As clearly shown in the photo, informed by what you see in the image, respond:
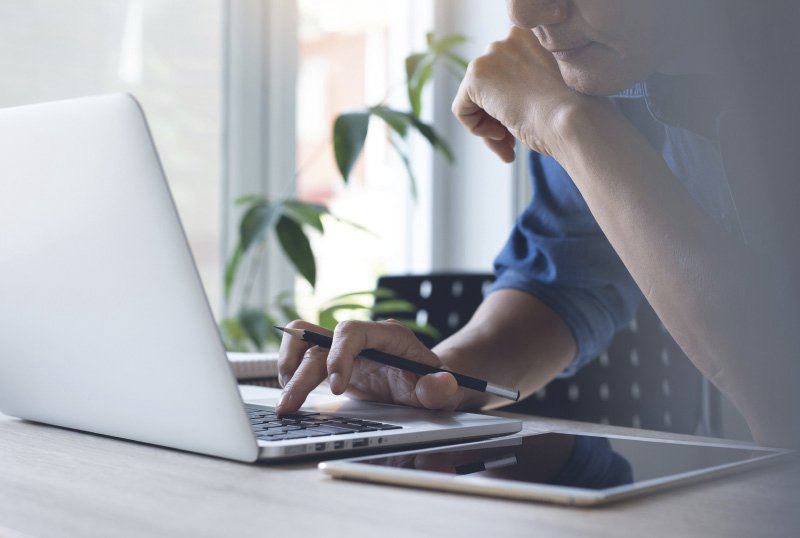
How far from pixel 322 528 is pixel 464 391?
444mm

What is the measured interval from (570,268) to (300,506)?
69cm

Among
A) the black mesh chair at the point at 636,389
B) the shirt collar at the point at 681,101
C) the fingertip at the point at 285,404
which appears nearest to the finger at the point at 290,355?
the fingertip at the point at 285,404

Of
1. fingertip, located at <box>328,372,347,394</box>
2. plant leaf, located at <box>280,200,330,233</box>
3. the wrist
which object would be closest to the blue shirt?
the wrist

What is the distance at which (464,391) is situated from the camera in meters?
0.84

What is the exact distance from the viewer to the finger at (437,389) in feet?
2.42

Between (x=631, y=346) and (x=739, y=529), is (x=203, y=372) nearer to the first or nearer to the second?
(x=739, y=529)

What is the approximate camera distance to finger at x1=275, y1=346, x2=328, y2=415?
2.25 feet

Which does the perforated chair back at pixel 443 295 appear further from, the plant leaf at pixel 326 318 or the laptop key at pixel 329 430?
the laptop key at pixel 329 430

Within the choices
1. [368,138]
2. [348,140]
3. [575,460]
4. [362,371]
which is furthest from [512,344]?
[368,138]

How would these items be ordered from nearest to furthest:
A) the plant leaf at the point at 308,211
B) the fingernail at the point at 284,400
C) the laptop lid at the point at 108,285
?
the laptop lid at the point at 108,285 → the fingernail at the point at 284,400 → the plant leaf at the point at 308,211

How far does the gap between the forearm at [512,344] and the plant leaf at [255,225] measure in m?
0.76

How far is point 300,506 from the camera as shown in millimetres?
Result: 442

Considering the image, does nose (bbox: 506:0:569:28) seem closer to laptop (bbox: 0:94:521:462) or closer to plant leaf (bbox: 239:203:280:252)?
laptop (bbox: 0:94:521:462)

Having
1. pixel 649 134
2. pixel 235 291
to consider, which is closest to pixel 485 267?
pixel 235 291
